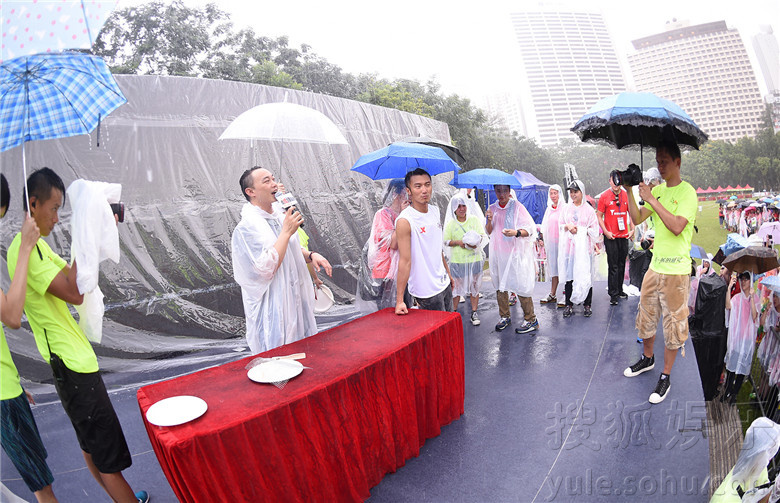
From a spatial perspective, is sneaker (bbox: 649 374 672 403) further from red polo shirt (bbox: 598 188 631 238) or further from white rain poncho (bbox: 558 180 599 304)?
red polo shirt (bbox: 598 188 631 238)

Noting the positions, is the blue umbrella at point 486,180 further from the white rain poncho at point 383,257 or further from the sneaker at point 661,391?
the sneaker at point 661,391

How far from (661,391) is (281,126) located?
3153 mm

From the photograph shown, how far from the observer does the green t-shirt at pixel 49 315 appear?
154 centimetres

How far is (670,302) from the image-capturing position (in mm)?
2816

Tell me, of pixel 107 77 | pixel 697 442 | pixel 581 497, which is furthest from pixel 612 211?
pixel 107 77

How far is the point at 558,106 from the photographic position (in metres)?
9.14

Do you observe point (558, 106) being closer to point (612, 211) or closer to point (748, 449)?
point (612, 211)

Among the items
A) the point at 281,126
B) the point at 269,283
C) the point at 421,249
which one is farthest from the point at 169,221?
the point at 421,249

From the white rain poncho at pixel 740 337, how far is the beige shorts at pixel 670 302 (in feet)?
0.83

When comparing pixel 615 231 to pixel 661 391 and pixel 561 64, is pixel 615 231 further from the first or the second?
pixel 561 64

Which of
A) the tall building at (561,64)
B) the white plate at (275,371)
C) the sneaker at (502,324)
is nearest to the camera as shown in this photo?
the white plate at (275,371)

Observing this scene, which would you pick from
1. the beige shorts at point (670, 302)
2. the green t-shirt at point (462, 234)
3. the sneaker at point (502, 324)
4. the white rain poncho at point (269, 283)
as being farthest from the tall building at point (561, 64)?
the white rain poncho at point (269, 283)

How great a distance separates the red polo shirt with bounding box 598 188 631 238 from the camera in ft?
16.5

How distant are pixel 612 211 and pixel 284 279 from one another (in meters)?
4.28
